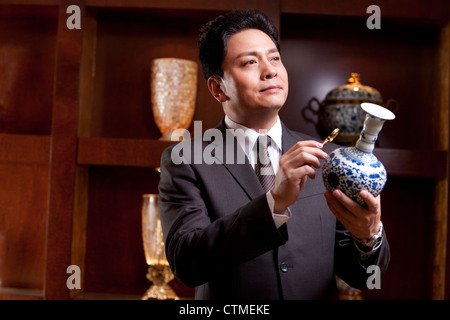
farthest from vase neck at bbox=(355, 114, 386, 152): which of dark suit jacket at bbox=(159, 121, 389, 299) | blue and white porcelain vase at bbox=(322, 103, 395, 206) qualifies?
dark suit jacket at bbox=(159, 121, 389, 299)

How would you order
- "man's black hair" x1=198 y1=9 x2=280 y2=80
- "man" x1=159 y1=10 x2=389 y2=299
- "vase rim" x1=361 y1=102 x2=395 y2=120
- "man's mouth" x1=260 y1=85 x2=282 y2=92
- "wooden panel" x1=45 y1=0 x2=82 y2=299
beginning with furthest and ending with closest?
"wooden panel" x1=45 y1=0 x2=82 y2=299, "man's black hair" x1=198 y1=9 x2=280 y2=80, "man's mouth" x1=260 y1=85 x2=282 y2=92, "man" x1=159 y1=10 x2=389 y2=299, "vase rim" x1=361 y1=102 x2=395 y2=120

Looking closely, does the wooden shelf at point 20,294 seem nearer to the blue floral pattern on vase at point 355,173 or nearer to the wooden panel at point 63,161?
the wooden panel at point 63,161

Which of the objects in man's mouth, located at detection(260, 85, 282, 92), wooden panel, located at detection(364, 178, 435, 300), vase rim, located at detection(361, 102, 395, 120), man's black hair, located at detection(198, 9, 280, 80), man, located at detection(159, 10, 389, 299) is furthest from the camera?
wooden panel, located at detection(364, 178, 435, 300)

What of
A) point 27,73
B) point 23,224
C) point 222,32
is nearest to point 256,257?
point 222,32

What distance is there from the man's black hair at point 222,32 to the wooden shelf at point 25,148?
85cm

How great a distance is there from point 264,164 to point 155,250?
2.79 feet

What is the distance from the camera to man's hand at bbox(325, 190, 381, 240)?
101 cm

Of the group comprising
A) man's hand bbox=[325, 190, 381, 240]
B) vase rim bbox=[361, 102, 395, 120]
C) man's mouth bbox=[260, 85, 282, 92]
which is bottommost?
man's hand bbox=[325, 190, 381, 240]

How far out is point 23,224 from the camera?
218 centimetres

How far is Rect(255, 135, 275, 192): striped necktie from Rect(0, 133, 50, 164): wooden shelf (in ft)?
3.28

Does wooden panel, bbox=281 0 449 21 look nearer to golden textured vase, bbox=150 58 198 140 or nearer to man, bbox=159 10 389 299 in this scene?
golden textured vase, bbox=150 58 198 140

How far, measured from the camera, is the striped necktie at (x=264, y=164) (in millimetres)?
1308

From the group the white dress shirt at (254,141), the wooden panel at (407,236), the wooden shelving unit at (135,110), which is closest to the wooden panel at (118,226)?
the wooden shelving unit at (135,110)

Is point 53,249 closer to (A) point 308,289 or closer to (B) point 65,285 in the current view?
(B) point 65,285
